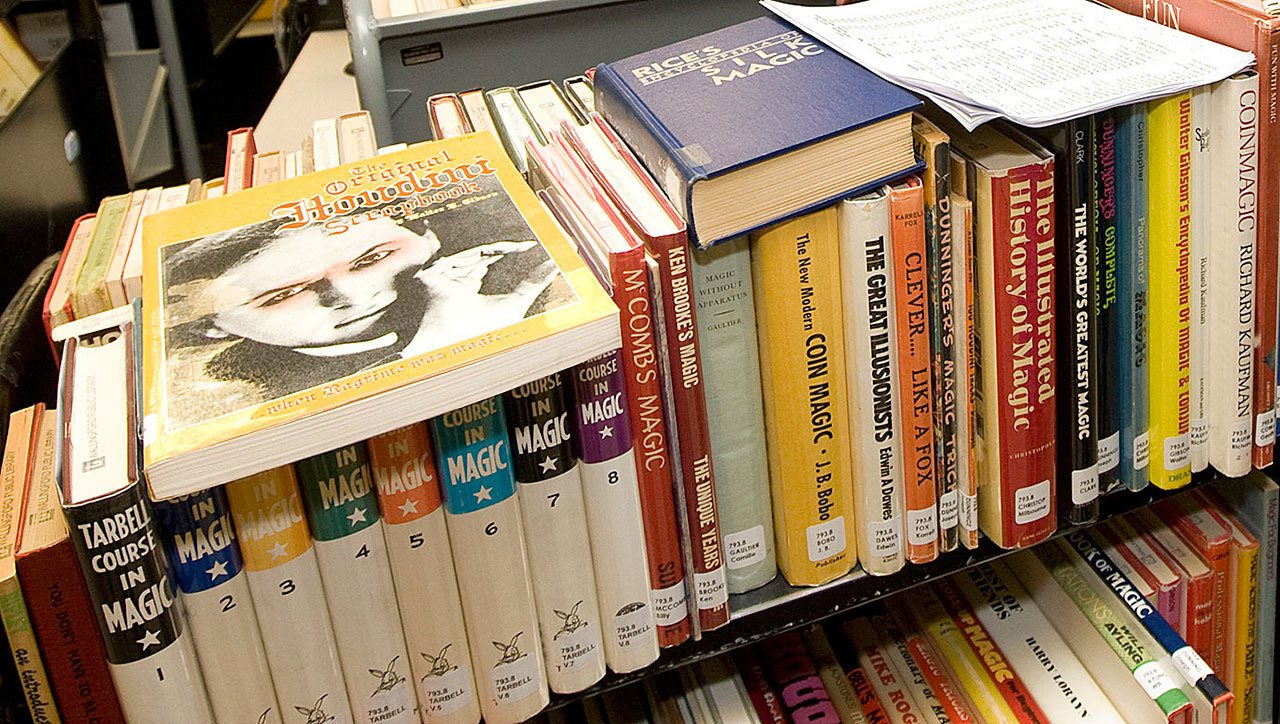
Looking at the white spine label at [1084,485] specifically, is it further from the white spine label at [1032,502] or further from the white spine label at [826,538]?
the white spine label at [826,538]

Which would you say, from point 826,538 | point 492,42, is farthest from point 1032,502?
point 492,42

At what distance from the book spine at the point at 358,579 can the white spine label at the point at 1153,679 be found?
62cm

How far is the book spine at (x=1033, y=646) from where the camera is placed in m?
1.04

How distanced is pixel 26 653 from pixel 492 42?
1041 millimetres

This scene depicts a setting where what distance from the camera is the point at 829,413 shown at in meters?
0.85

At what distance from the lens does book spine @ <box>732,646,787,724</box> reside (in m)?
1.08

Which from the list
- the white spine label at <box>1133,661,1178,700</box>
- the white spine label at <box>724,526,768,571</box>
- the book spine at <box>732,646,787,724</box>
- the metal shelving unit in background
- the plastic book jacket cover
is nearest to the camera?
the plastic book jacket cover

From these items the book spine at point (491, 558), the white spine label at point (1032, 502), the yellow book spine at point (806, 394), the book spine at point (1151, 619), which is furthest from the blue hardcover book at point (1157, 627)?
the book spine at point (491, 558)

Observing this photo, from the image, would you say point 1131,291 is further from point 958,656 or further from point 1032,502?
point 958,656

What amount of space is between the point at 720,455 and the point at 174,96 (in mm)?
2609

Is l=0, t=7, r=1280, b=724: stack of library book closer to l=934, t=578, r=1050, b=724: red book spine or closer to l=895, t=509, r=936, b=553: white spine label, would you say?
l=895, t=509, r=936, b=553: white spine label

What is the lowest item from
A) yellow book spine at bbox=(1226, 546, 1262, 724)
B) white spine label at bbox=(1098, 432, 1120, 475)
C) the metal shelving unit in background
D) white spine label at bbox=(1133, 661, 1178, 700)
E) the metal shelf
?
yellow book spine at bbox=(1226, 546, 1262, 724)

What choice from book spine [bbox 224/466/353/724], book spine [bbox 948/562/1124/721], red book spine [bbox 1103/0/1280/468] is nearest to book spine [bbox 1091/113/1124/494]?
red book spine [bbox 1103/0/1280/468]

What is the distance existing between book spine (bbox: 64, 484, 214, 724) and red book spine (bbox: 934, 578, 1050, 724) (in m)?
0.71
